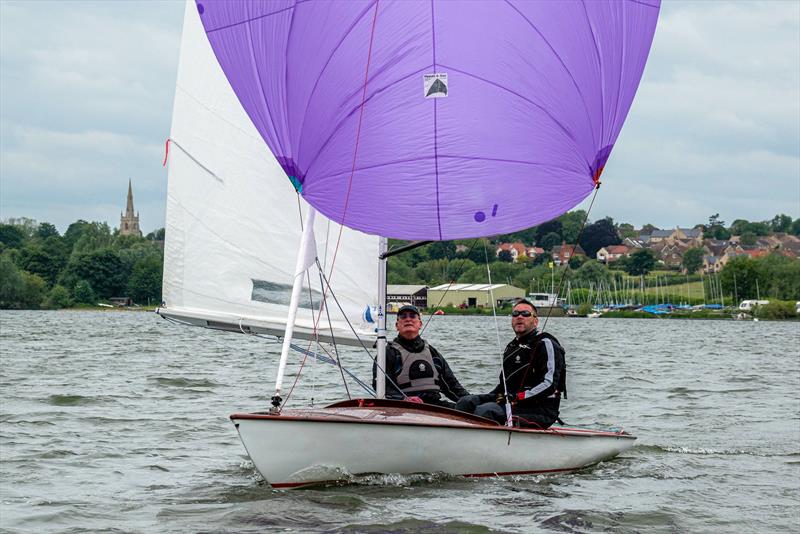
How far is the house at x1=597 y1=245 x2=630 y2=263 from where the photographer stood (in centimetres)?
14988

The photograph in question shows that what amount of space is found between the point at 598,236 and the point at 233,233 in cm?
13539

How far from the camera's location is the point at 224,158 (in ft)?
32.2

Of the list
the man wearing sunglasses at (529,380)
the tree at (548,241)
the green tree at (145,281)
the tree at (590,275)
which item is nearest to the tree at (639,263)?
the tree at (548,241)

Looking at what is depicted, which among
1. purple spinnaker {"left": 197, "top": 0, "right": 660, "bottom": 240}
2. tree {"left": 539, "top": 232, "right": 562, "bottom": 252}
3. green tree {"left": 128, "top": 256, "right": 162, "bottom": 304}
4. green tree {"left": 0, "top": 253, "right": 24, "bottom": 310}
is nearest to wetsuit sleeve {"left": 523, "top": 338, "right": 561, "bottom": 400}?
purple spinnaker {"left": 197, "top": 0, "right": 660, "bottom": 240}

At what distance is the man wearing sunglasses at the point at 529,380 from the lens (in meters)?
8.75

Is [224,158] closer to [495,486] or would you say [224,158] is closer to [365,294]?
[365,294]

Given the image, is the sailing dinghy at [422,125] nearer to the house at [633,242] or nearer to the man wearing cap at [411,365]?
the man wearing cap at [411,365]

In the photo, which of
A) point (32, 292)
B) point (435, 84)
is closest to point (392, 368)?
point (435, 84)

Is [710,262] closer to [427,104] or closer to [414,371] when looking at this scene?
[414,371]

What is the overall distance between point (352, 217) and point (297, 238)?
1715 mm

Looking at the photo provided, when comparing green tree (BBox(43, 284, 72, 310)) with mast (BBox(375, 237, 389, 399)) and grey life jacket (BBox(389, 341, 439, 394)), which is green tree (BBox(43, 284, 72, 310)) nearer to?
mast (BBox(375, 237, 389, 399))

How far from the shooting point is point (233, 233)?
9.79 m

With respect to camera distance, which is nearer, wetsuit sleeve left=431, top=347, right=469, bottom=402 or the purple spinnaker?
the purple spinnaker

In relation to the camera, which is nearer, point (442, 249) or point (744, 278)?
point (442, 249)
